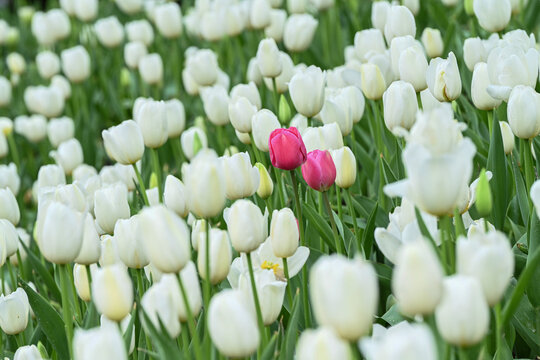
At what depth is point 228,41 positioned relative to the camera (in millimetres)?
4047

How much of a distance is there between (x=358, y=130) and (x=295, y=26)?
546 mm

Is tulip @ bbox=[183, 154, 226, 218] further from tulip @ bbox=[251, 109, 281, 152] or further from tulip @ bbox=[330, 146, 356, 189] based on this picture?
tulip @ bbox=[251, 109, 281, 152]

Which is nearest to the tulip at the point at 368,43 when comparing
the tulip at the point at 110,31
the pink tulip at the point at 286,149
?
the pink tulip at the point at 286,149

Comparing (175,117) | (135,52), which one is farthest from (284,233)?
(135,52)

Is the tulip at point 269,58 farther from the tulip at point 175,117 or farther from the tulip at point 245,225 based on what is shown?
the tulip at point 245,225

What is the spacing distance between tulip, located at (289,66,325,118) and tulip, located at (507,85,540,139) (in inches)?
21.1

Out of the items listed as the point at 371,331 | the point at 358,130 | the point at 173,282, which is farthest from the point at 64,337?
the point at 358,130

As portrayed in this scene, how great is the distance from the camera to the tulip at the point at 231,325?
3.36ft

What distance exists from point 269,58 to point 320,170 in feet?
2.83

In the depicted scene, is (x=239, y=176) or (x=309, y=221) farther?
(x=309, y=221)

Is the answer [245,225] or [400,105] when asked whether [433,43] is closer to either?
[400,105]

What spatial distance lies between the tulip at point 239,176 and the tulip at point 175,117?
1106mm

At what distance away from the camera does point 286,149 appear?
5.55 feet

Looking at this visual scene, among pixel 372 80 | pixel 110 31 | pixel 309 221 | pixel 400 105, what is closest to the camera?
pixel 400 105
